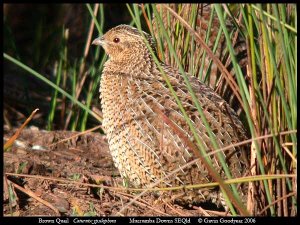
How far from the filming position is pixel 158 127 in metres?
5.10

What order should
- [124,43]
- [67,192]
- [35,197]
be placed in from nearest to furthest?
[35,197]
[67,192]
[124,43]

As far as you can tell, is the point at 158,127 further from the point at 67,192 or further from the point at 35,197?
the point at 35,197

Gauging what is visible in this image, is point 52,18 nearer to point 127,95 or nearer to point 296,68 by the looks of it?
point 127,95

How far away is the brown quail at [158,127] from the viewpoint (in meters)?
4.94

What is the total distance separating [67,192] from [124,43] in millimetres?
1477

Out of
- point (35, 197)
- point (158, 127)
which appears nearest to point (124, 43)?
point (158, 127)

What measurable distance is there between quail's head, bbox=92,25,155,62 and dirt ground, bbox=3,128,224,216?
1.03m

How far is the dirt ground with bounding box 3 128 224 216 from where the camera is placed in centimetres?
479

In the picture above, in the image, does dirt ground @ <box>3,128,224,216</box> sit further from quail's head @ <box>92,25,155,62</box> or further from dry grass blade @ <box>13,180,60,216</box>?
quail's head @ <box>92,25,155,62</box>

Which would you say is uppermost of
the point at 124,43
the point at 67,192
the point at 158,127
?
the point at 124,43

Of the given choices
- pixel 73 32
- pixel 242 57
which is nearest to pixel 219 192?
pixel 242 57

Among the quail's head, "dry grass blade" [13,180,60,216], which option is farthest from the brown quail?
"dry grass blade" [13,180,60,216]

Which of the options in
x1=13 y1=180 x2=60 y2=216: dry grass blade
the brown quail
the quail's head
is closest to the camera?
x1=13 y1=180 x2=60 y2=216: dry grass blade

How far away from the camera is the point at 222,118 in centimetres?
505
